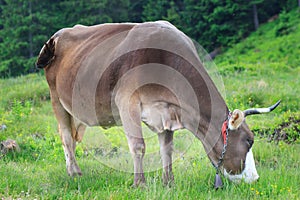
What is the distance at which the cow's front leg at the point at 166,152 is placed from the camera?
5387 mm

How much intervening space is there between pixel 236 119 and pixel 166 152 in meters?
1.09

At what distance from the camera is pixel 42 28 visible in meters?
30.9

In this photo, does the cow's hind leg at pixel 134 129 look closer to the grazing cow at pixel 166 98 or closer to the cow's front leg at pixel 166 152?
the grazing cow at pixel 166 98

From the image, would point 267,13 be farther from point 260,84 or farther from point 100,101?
point 100,101

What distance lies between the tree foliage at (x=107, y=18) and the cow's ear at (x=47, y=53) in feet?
79.7

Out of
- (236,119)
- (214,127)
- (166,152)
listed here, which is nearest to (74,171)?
(166,152)

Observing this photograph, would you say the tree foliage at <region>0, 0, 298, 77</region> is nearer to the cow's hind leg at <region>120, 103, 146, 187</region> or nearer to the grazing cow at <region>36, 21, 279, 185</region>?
the grazing cow at <region>36, 21, 279, 185</region>

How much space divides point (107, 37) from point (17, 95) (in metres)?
7.22

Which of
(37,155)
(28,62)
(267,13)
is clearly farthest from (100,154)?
(267,13)

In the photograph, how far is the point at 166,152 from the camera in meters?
5.47

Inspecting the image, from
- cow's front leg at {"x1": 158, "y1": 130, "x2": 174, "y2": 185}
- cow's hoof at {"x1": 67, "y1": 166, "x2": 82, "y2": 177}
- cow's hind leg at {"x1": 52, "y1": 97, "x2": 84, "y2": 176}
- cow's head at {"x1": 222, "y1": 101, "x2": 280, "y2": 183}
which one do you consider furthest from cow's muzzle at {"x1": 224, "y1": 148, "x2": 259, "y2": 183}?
cow's hind leg at {"x1": 52, "y1": 97, "x2": 84, "y2": 176}

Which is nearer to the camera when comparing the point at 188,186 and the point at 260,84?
the point at 188,186

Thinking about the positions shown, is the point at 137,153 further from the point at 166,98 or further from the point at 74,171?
the point at 74,171

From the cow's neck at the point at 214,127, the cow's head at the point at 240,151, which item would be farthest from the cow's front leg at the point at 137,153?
the cow's head at the point at 240,151
